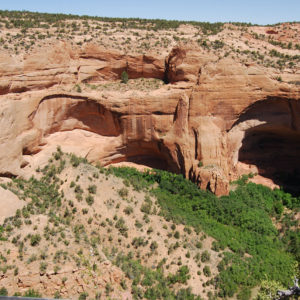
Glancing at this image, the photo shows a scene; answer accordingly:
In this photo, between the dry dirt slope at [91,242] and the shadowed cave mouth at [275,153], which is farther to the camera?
the shadowed cave mouth at [275,153]

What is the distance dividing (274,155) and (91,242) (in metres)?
20.0

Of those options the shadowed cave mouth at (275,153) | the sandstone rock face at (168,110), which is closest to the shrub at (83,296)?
the sandstone rock face at (168,110)

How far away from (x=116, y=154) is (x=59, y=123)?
17.1 ft

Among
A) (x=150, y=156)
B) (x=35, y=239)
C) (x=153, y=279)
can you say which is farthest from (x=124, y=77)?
(x=153, y=279)

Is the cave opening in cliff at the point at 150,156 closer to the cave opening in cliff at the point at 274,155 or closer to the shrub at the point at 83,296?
the cave opening in cliff at the point at 274,155

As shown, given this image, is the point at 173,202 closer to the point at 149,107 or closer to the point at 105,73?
the point at 149,107

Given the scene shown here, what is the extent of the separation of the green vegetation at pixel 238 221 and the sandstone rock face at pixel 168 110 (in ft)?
4.92

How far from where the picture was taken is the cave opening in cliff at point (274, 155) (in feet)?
101

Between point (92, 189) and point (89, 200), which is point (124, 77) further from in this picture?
point (89, 200)

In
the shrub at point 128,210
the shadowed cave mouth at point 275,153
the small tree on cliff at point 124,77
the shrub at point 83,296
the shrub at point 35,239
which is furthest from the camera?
the shadowed cave mouth at point 275,153

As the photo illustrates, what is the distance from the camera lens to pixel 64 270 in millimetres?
16422

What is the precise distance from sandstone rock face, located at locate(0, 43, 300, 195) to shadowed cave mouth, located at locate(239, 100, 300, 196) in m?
0.99

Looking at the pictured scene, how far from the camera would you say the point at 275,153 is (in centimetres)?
3212

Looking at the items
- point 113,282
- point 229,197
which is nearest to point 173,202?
point 229,197
